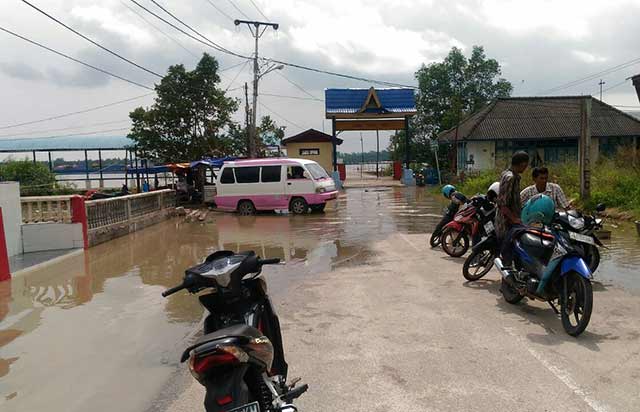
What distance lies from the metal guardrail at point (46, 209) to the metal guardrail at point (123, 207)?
548 millimetres

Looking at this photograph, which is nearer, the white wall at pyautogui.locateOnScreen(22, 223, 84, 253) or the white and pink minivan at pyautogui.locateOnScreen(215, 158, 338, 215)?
the white wall at pyautogui.locateOnScreen(22, 223, 84, 253)

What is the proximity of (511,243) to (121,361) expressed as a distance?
4.22 metres

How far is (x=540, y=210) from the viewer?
6.33m

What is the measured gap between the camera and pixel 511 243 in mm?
6125

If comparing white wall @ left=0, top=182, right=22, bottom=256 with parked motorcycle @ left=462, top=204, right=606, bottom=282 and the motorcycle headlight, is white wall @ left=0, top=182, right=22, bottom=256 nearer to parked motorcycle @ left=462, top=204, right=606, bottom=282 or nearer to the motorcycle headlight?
parked motorcycle @ left=462, top=204, right=606, bottom=282

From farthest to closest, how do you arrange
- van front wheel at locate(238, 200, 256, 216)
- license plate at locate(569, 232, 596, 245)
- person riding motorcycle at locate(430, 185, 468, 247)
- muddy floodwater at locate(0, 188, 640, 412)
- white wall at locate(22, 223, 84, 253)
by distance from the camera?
1. van front wheel at locate(238, 200, 256, 216)
2. white wall at locate(22, 223, 84, 253)
3. person riding motorcycle at locate(430, 185, 468, 247)
4. license plate at locate(569, 232, 596, 245)
5. muddy floodwater at locate(0, 188, 640, 412)

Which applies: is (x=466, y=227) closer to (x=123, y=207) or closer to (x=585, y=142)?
(x=585, y=142)

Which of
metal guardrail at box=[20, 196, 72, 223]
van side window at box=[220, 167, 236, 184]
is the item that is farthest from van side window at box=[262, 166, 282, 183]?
metal guardrail at box=[20, 196, 72, 223]

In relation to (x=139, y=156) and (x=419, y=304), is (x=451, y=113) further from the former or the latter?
(x=419, y=304)

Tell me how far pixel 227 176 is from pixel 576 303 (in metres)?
15.6

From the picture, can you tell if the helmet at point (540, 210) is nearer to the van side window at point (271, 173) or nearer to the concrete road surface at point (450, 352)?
the concrete road surface at point (450, 352)

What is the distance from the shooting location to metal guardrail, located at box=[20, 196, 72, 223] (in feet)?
36.7

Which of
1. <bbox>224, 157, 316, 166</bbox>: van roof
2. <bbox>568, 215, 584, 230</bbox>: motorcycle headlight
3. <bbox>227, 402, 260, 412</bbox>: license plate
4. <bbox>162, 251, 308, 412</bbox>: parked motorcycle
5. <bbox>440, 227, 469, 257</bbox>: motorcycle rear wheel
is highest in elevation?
<bbox>224, 157, 316, 166</bbox>: van roof

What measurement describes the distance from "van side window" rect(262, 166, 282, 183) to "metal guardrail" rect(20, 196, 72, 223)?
8.16 metres
